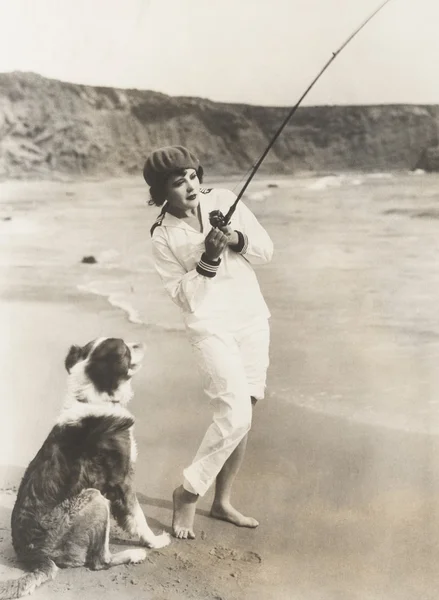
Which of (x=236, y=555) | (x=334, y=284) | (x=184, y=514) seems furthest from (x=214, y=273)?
(x=236, y=555)

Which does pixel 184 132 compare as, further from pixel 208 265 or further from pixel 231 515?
pixel 231 515

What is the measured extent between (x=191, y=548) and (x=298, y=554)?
0.30 m

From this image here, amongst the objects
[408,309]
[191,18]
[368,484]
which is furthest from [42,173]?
[368,484]

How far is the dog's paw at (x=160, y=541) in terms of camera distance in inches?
83.8

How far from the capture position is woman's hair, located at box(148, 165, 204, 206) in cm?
215

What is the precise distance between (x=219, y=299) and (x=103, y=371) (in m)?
0.40

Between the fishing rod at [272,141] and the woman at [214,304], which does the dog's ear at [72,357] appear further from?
the fishing rod at [272,141]

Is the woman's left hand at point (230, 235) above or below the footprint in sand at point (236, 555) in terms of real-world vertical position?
above

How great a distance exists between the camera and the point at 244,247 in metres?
2.14

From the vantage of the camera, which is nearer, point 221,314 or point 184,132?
point 221,314

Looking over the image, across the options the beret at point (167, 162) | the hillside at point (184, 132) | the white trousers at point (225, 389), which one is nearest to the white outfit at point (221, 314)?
the white trousers at point (225, 389)

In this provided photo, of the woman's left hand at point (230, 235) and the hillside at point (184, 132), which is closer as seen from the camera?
the woman's left hand at point (230, 235)

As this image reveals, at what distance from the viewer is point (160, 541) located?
2.13 metres

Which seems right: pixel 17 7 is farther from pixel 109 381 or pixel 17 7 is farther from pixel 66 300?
pixel 109 381
